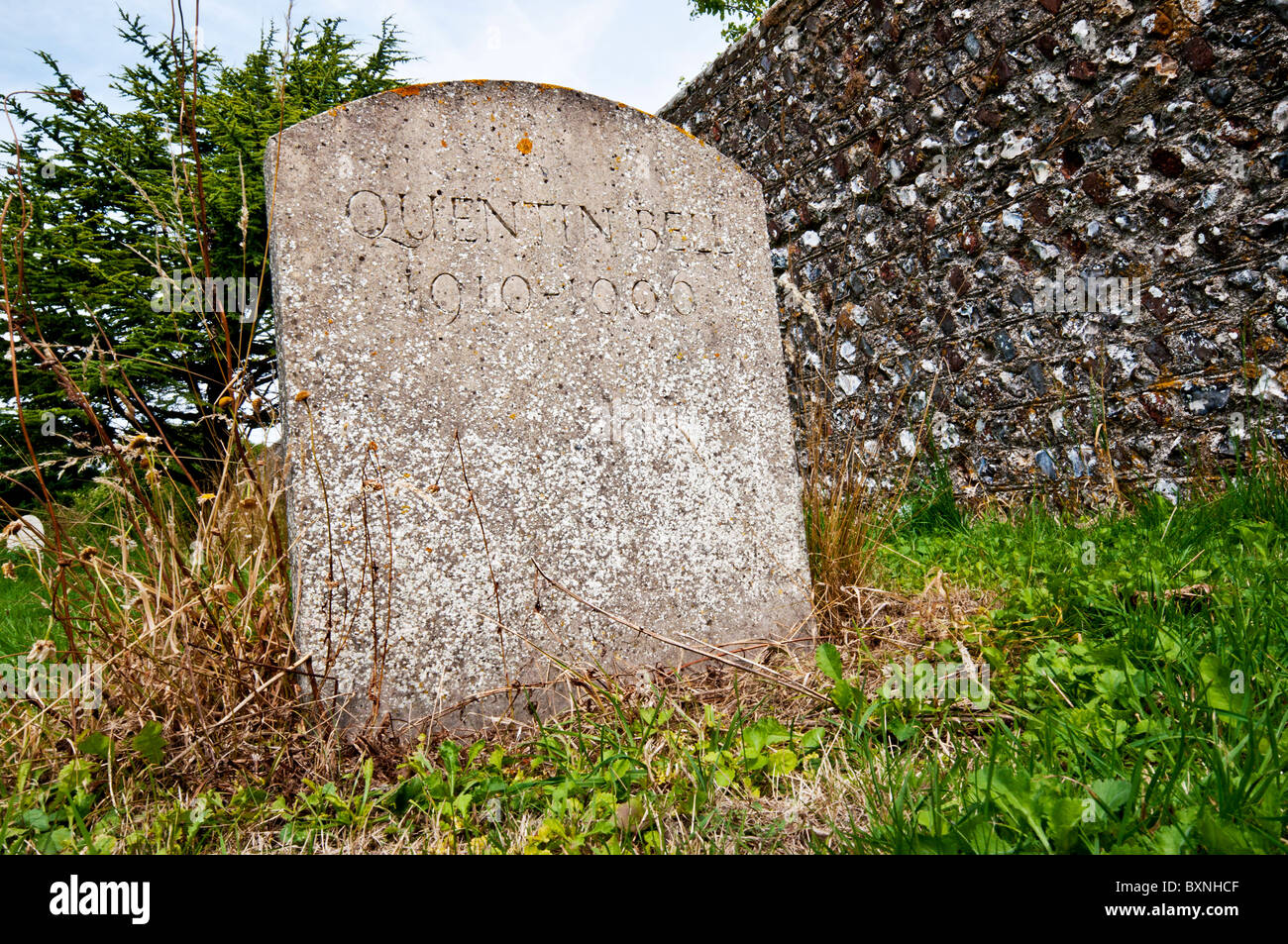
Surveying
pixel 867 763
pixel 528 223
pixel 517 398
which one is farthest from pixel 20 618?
pixel 867 763

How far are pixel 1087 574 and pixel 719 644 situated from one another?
103cm

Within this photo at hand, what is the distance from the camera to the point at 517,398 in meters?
1.95

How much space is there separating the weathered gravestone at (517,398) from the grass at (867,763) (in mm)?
220

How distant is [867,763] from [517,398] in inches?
47.0

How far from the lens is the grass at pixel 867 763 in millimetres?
1125

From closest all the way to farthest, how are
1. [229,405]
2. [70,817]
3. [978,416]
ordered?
1. [70,817]
2. [229,405]
3. [978,416]

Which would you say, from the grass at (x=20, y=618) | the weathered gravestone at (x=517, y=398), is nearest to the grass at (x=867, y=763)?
the weathered gravestone at (x=517, y=398)

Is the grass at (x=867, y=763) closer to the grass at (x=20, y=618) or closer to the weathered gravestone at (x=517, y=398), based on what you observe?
the weathered gravestone at (x=517, y=398)

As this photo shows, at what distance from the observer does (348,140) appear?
73.1 inches

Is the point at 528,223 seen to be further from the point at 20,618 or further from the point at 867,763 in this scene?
the point at 20,618

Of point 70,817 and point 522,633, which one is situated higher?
point 522,633

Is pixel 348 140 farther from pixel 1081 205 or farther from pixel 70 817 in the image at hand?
pixel 1081 205

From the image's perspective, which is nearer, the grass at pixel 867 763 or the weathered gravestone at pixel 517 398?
the grass at pixel 867 763
